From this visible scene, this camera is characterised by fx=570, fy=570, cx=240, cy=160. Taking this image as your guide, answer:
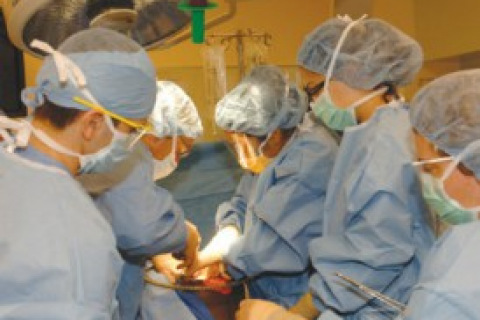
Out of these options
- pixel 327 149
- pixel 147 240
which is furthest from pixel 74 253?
pixel 327 149

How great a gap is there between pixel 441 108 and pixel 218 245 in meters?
→ 1.08

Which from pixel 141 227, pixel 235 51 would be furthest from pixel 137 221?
pixel 235 51

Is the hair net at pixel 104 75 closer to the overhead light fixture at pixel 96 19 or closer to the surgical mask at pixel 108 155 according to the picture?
the surgical mask at pixel 108 155

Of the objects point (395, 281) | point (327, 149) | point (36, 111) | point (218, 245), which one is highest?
point (36, 111)

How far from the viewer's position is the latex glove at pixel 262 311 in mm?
1549

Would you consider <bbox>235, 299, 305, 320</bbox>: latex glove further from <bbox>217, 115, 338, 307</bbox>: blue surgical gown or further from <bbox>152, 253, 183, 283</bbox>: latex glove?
<bbox>152, 253, 183, 283</bbox>: latex glove

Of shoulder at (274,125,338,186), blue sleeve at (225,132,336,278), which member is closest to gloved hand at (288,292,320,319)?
blue sleeve at (225,132,336,278)

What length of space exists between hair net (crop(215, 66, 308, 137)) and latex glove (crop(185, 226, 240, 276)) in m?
0.40

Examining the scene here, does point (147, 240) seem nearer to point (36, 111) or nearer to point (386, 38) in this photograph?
point (36, 111)

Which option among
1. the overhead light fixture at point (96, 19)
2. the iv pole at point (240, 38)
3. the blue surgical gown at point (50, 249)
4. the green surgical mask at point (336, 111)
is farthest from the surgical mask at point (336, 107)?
the iv pole at point (240, 38)

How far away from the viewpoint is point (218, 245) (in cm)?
201

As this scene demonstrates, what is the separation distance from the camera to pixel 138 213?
1.42m

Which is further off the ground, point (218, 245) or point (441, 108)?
point (441, 108)

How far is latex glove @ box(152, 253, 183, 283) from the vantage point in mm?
1809
